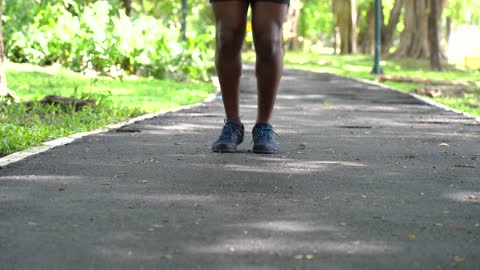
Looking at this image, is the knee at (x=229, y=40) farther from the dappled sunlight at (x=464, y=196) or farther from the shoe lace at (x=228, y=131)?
the dappled sunlight at (x=464, y=196)

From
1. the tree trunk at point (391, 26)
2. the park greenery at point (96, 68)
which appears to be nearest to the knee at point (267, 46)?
the park greenery at point (96, 68)

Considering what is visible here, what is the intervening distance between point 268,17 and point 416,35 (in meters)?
32.1

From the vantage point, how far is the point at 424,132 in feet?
31.2

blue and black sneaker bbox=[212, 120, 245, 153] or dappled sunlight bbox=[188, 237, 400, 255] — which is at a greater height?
dappled sunlight bbox=[188, 237, 400, 255]

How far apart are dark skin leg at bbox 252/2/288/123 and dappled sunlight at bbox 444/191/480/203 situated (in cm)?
191

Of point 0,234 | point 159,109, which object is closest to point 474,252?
→ point 0,234

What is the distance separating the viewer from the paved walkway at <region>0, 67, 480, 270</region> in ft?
12.4

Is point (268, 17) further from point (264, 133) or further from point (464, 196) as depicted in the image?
point (464, 196)

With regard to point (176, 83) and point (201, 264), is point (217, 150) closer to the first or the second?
point (201, 264)

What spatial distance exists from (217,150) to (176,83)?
11.7 meters

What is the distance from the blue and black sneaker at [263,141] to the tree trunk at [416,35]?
101ft

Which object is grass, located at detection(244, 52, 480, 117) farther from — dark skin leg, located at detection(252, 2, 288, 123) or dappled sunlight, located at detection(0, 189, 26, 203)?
dappled sunlight, located at detection(0, 189, 26, 203)

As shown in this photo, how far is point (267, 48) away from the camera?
6.88 m

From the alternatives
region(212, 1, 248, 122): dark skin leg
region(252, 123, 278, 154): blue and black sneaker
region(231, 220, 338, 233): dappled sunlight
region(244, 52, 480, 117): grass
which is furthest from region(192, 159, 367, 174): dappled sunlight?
region(244, 52, 480, 117): grass
